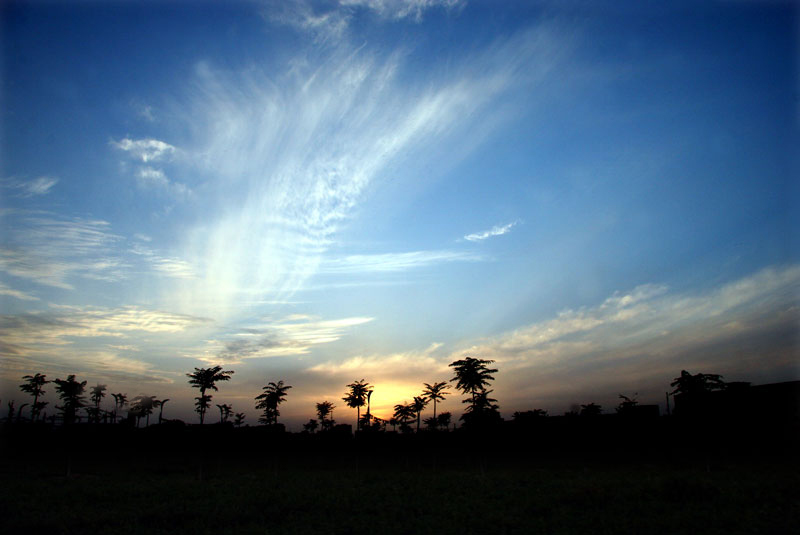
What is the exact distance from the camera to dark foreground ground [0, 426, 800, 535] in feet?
63.9

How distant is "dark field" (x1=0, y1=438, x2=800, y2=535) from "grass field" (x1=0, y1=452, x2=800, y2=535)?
0.24 ft

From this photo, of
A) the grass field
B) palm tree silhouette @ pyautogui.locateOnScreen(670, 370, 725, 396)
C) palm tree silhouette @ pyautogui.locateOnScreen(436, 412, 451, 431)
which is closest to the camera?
the grass field

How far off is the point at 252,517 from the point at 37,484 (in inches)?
799

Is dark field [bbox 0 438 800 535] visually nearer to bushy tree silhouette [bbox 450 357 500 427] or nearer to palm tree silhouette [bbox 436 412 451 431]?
bushy tree silhouette [bbox 450 357 500 427]

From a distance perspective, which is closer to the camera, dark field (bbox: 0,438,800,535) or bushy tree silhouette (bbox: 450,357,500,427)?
dark field (bbox: 0,438,800,535)

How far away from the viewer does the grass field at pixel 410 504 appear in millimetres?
19422

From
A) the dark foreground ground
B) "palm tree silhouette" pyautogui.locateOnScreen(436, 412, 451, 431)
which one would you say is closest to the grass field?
the dark foreground ground

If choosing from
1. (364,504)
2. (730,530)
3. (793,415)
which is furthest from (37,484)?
(793,415)

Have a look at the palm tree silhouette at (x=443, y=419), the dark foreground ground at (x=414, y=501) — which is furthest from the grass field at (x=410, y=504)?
the palm tree silhouette at (x=443, y=419)

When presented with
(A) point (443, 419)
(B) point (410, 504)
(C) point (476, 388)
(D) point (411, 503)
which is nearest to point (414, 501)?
(D) point (411, 503)

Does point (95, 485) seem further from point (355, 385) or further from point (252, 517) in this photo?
point (355, 385)

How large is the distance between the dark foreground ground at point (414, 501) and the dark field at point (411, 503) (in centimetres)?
7

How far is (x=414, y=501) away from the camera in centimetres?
2491

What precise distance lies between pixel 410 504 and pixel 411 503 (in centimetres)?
34
